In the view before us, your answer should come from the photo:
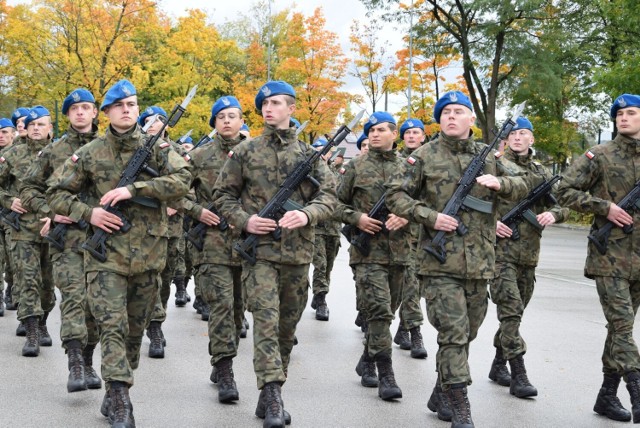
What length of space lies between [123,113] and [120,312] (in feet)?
4.39

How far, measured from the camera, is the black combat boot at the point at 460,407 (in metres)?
5.71

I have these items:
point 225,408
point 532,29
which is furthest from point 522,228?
point 532,29

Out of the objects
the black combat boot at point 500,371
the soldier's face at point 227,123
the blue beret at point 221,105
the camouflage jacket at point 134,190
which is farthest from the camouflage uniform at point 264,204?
the black combat boot at point 500,371

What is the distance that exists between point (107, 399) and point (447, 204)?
2654mm

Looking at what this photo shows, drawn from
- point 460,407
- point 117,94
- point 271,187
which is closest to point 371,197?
point 271,187

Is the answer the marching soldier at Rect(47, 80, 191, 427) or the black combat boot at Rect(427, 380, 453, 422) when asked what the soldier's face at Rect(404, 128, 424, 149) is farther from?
the marching soldier at Rect(47, 80, 191, 427)

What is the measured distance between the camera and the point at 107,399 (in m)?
6.09

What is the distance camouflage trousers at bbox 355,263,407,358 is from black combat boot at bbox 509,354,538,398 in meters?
1.01

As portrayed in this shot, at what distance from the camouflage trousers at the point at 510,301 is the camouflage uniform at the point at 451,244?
1169 mm

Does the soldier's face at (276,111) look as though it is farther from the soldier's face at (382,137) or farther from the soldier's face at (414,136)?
the soldier's face at (414,136)

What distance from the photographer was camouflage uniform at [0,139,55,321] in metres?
8.66

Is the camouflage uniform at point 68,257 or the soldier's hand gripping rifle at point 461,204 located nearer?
the soldier's hand gripping rifle at point 461,204

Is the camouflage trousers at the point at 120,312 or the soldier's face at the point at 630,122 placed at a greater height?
the soldier's face at the point at 630,122

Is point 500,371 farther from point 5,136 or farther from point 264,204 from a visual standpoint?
point 5,136
